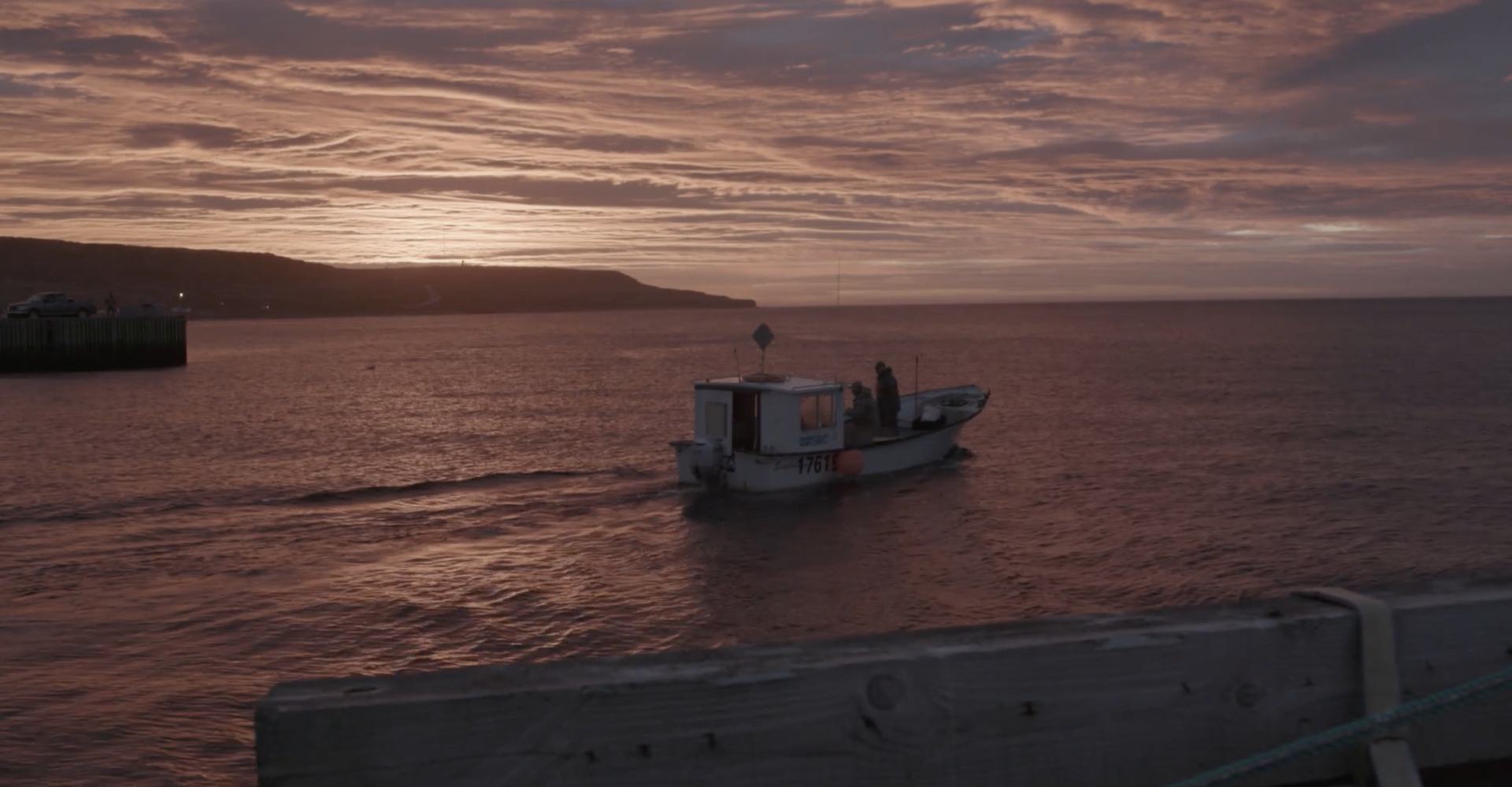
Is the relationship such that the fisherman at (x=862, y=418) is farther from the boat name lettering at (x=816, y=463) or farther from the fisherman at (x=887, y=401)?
the boat name lettering at (x=816, y=463)

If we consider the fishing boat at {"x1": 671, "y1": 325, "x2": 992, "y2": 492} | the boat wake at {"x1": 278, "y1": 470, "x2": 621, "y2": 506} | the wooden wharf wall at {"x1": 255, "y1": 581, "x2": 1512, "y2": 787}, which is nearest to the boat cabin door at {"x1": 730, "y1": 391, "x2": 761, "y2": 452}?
the fishing boat at {"x1": 671, "y1": 325, "x2": 992, "y2": 492}

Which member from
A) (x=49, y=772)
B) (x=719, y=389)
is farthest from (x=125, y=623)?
(x=719, y=389)

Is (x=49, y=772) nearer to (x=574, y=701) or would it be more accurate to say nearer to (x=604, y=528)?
(x=574, y=701)

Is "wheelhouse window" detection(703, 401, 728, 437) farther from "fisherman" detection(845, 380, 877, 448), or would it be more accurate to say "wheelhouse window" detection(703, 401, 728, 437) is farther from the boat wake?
the boat wake

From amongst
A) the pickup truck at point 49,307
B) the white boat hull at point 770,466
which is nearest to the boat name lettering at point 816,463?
the white boat hull at point 770,466

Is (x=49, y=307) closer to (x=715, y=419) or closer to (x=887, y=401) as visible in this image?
(x=715, y=419)

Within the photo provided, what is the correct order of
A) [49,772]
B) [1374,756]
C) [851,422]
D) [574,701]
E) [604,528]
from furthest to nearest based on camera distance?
1. [851,422]
2. [604,528]
3. [49,772]
4. [1374,756]
5. [574,701]
